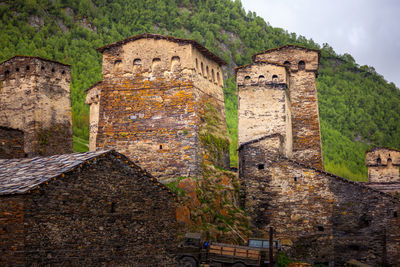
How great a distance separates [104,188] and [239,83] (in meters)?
13.5

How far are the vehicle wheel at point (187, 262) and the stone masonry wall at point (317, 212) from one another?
542cm

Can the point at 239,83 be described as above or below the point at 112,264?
above

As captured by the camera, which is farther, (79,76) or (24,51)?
(79,76)

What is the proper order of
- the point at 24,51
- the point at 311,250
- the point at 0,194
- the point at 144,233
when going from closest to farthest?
the point at 0,194
the point at 144,233
the point at 311,250
the point at 24,51

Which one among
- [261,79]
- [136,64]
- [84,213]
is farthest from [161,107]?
[84,213]

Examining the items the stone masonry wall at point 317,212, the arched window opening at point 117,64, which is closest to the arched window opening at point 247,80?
the stone masonry wall at point 317,212

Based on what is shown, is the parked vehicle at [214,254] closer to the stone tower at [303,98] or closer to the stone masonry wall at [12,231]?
the stone masonry wall at [12,231]

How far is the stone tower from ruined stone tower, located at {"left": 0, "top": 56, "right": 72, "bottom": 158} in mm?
12235

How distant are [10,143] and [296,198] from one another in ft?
42.2

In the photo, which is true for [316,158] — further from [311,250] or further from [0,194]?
[0,194]

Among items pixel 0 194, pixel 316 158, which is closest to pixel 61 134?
pixel 316 158

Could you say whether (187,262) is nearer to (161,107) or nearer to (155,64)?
(161,107)

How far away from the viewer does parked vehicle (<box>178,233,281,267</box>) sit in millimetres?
18172

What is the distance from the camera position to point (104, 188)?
15.2 m
